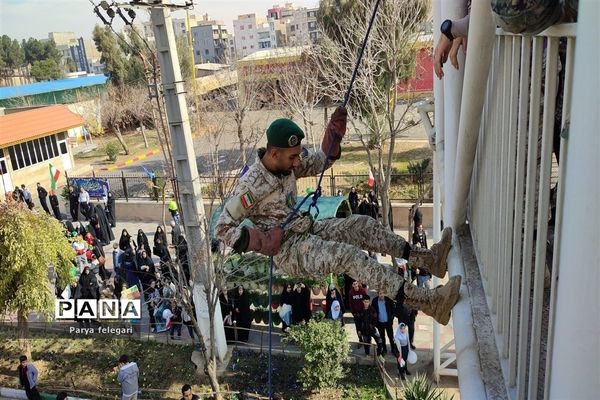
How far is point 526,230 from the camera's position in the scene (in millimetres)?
1879

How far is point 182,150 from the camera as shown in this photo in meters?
8.98

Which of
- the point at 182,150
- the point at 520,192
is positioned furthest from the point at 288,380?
the point at 520,192

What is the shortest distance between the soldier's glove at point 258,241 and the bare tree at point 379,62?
28.9 ft

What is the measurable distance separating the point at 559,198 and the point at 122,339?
442 inches

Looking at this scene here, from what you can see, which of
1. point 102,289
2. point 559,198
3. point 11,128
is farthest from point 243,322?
point 11,128

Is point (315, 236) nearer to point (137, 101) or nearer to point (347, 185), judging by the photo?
point (347, 185)

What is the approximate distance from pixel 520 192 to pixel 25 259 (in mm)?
10111

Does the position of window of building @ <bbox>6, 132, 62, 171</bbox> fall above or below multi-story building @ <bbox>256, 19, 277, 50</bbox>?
below

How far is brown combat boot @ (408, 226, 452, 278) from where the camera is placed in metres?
3.52

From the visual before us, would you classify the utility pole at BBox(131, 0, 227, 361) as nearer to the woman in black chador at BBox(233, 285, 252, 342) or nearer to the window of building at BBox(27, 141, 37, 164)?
the woman in black chador at BBox(233, 285, 252, 342)

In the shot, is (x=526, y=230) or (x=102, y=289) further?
(x=102, y=289)

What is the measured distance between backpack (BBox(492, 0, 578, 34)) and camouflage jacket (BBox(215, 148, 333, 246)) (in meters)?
2.16

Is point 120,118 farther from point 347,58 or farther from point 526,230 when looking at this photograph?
point 526,230

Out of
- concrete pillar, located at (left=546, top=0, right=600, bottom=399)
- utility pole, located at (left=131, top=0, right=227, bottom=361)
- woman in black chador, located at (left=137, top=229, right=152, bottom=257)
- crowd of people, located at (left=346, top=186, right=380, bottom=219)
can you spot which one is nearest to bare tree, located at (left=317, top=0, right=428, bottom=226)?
crowd of people, located at (left=346, top=186, right=380, bottom=219)
